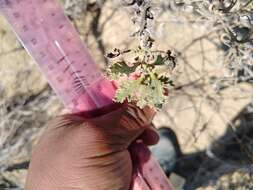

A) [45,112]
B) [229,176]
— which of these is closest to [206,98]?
[229,176]

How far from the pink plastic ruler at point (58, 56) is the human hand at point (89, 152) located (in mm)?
61

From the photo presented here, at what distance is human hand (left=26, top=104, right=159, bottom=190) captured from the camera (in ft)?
3.28

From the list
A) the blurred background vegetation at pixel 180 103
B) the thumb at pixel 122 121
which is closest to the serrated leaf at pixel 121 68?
the thumb at pixel 122 121

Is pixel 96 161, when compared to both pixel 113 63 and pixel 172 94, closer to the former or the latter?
pixel 113 63

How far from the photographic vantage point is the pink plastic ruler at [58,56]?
3.62 feet

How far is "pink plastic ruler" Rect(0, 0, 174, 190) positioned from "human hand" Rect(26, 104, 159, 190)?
0.06 metres

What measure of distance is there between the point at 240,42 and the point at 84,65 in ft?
1.25

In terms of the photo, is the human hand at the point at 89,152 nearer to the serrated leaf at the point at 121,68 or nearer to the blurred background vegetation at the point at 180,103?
the serrated leaf at the point at 121,68

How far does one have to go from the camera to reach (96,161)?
102 cm

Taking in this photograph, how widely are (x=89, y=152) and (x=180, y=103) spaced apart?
0.98 meters

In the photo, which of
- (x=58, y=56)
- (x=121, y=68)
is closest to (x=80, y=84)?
(x=58, y=56)

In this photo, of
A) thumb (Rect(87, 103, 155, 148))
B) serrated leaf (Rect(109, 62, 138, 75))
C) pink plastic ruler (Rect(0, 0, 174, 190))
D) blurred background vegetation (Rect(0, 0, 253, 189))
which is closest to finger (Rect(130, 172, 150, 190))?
pink plastic ruler (Rect(0, 0, 174, 190))

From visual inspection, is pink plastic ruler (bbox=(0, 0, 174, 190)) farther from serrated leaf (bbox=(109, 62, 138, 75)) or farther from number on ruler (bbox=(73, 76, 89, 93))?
serrated leaf (bbox=(109, 62, 138, 75))

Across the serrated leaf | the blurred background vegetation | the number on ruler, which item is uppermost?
the serrated leaf
